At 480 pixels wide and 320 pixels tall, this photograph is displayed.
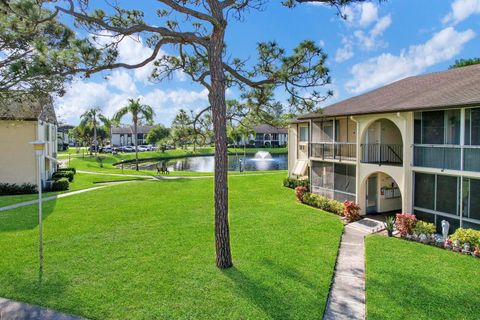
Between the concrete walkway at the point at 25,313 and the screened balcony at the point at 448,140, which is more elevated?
the screened balcony at the point at 448,140

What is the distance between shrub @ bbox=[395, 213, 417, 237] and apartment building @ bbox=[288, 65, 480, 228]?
3.63 ft

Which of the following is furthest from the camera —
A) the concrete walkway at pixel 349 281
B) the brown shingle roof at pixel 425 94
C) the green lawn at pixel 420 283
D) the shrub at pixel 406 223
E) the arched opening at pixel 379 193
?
the arched opening at pixel 379 193

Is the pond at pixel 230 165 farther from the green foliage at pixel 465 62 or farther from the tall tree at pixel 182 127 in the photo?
the tall tree at pixel 182 127

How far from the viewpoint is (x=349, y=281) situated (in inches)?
391

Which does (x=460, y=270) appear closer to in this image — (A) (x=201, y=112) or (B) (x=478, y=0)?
(A) (x=201, y=112)

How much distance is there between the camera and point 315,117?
71.0ft

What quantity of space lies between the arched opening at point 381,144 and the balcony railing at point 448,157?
2.33 meters

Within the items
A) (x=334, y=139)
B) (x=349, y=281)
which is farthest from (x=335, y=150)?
(x=349, y=281)

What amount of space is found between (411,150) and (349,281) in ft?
26.3

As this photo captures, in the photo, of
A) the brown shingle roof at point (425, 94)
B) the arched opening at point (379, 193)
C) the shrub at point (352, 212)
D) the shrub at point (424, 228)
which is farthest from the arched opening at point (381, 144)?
the shrub at point (424, 228)

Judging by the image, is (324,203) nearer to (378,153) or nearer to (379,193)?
(379,193)

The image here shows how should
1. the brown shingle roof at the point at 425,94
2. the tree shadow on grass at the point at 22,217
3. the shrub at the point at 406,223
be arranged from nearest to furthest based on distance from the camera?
the brown shingle roof at the point at 425,94 < the shrub at the point at 406,223 < the tree shadow on grass at the point at 22,217

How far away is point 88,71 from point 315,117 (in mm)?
15008

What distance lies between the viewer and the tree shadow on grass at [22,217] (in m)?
15.0
